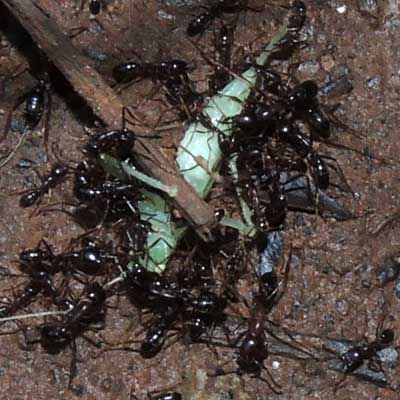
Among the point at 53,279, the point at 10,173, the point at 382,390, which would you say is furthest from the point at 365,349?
the point at 10,173

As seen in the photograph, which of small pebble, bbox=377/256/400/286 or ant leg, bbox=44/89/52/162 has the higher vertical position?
ant leg, bbox=44/89/52/162

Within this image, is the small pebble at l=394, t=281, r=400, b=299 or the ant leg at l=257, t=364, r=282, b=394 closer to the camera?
the ant leg at l=257, t=364, r=282, b=394

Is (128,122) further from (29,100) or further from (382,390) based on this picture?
(382,390)

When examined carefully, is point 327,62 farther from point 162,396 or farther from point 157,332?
point 162,396

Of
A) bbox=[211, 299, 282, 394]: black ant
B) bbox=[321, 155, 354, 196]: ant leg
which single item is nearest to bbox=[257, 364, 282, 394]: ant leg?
bbox=[211, 299, 282, 394]: black ant

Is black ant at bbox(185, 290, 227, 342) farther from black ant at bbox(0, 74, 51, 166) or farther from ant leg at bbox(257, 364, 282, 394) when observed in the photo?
black ant at bbox(0, 74, 51, 166)

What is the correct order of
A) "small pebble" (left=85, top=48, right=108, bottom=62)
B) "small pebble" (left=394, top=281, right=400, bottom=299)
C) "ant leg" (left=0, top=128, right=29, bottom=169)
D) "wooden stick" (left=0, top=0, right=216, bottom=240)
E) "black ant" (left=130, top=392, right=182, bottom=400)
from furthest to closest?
"small pebble" (left=85, top=48, right=108, bottom=62) → "ant leg" (left=0, top=128, right=29, bottom=169) → "small pebble" (left=394, top=281, right=400, bottom=299) → "black ant" (left=130, top=392, right=182, bottom=400) → "wooden stick" (left=0, top=0, right=216, bottom=240)
